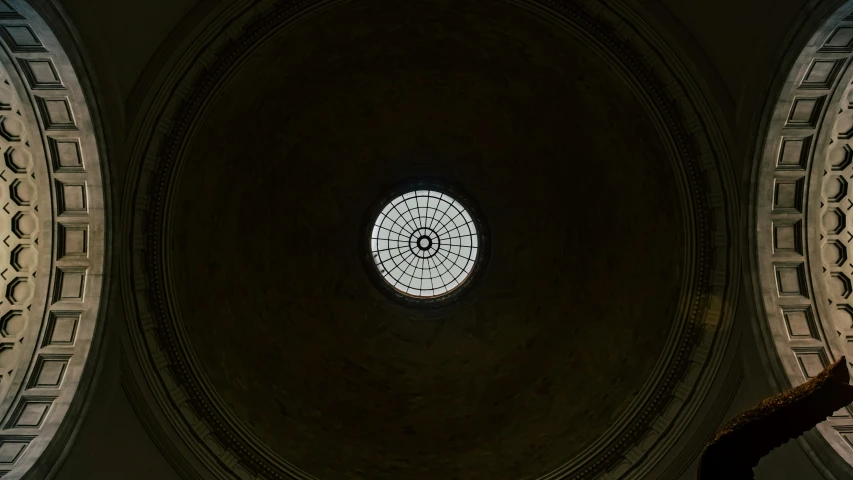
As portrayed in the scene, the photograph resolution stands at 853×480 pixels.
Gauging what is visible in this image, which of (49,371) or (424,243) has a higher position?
(424,243)

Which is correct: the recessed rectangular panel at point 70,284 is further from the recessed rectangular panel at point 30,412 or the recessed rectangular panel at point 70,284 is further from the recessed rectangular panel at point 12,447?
the recessed rectangular panel at point 12,447

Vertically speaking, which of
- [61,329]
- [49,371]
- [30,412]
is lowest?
[30,412]

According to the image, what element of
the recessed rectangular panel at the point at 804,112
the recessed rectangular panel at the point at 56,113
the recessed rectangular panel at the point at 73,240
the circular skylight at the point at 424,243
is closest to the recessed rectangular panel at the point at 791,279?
the recessed rectangular panel at the point at 804,112

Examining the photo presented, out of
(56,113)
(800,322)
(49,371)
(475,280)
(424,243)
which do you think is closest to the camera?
(56,113)

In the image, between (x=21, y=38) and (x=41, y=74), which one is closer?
(x=21, y=38)

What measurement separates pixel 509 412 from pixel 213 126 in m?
10.9

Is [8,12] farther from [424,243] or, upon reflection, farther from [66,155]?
[424,243]

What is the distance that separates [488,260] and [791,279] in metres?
8.28

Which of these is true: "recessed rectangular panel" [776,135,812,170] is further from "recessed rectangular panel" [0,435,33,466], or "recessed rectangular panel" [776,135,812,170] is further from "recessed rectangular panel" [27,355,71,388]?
"recessed rectangular panel" [0,435,33,466]

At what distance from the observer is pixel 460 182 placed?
20391 mm

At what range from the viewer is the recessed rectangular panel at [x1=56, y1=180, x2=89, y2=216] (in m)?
14.5

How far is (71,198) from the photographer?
576 inches

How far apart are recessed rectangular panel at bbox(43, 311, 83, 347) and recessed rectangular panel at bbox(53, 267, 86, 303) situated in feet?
1.06

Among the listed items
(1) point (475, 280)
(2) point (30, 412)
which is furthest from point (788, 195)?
(2) point (30, 412)
